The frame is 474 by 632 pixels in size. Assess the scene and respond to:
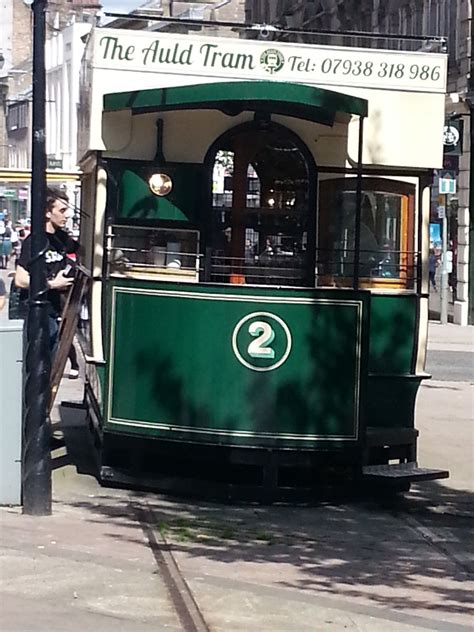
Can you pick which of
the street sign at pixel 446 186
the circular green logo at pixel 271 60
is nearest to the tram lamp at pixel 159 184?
the circular green logo at pixel 271 60

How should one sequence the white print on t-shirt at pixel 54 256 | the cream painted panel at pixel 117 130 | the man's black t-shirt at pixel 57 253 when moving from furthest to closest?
the white print on t-shirt at pixel 54 256 → the man's black t-shirt at pixel 57 253 → the cream painted panel at pixel 117 130

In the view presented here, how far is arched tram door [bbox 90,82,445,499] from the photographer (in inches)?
365

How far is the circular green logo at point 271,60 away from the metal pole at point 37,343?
1.88 m

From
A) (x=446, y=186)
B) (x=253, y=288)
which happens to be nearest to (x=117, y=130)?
(x=253, y=288)

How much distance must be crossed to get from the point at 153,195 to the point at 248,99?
1.22 meters

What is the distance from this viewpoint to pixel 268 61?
9.90 m

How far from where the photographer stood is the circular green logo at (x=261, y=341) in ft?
30.4

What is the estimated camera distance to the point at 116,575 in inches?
283

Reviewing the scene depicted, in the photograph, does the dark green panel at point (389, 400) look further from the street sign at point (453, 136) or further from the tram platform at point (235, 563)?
the street sign at point (453, 136)

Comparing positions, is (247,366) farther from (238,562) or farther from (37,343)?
(238,562)

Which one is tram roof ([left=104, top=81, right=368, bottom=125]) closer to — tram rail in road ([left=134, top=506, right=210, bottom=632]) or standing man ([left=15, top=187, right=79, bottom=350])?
standing man ([left=15, top=187, right=79, bottom=350])

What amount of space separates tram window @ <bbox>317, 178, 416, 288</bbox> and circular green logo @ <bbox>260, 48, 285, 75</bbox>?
95 cm

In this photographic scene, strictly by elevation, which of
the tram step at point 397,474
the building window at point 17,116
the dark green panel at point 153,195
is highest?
the building window at point 17,116

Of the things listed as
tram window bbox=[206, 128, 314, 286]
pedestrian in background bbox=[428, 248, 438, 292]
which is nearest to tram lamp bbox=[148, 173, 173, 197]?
tram window bbox=[206, 128, 314, 286]
